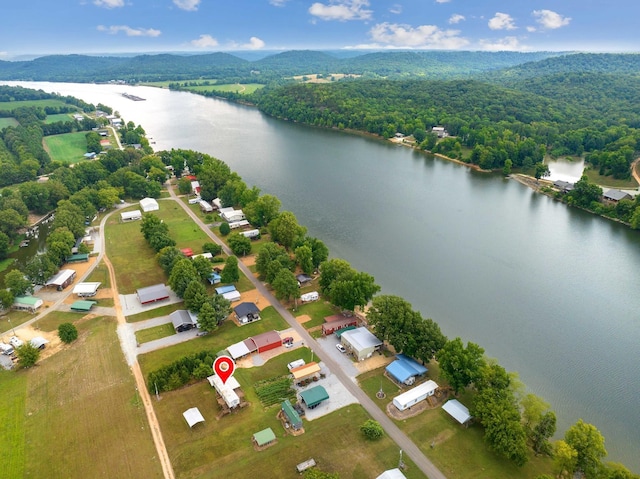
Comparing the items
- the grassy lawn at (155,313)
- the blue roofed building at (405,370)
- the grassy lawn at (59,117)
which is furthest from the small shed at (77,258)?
the grassy lawn at (59,117)

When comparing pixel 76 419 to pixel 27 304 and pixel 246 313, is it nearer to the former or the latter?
pixel 246 313

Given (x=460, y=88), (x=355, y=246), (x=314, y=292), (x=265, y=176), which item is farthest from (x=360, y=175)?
(x=460, y=88)

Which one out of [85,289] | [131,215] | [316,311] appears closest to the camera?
[316,311]

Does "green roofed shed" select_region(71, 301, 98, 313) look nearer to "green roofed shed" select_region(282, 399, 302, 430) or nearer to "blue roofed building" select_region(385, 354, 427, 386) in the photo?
"green roofed shed" select_region(282, 399, 302, 430)

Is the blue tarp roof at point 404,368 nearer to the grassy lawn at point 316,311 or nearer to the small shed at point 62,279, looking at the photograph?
the grassy lawn at point 316,311

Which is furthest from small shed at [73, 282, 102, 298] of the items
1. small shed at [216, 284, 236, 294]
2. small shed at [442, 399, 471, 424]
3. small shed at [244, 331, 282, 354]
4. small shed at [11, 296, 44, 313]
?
small shed at [442, 399, 471, 424]

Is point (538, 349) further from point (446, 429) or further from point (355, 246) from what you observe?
point (355, 246)

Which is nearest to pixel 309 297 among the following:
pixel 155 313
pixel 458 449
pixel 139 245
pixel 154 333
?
pixel 154 333
